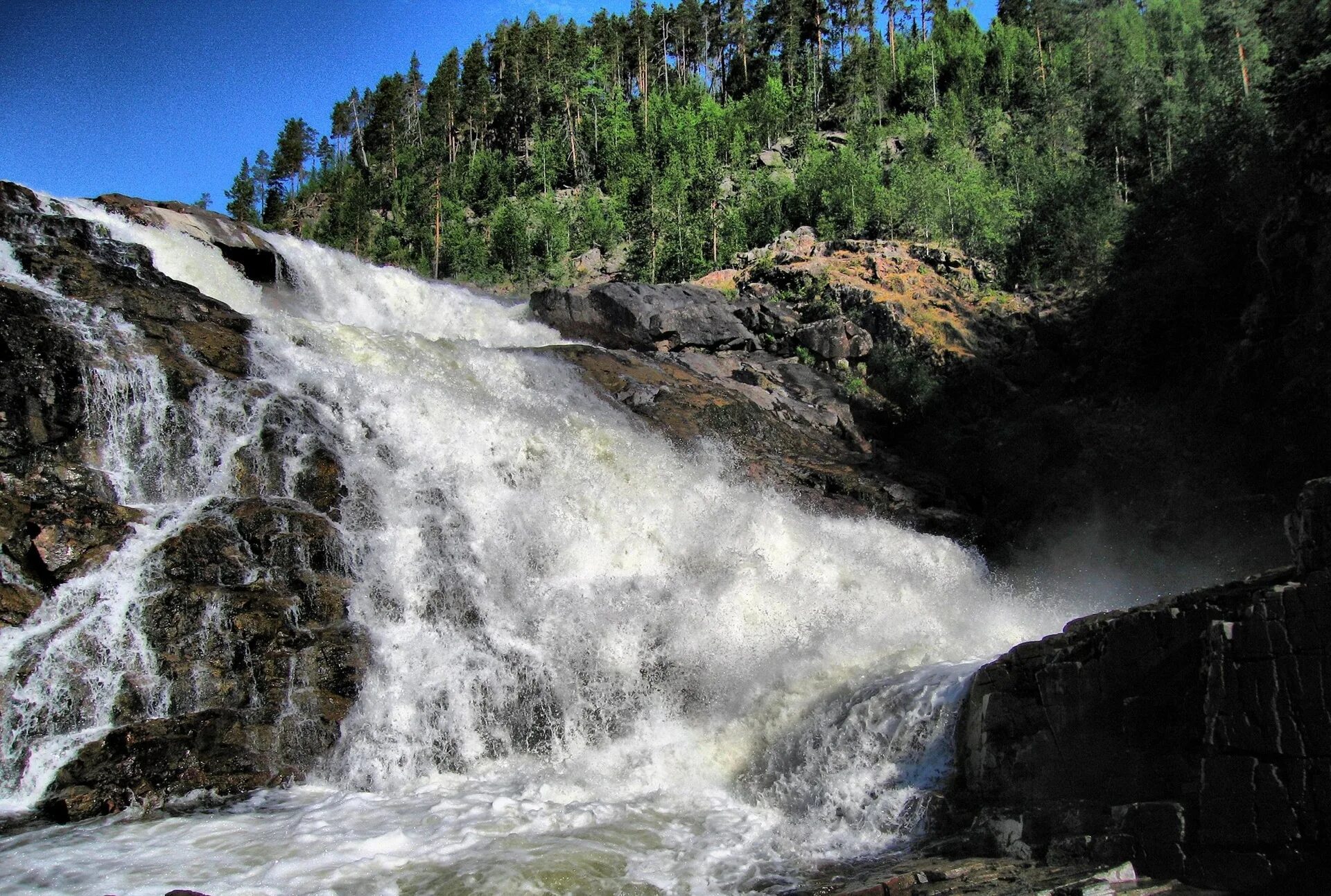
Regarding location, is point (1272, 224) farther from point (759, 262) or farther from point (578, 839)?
point (578, 839)

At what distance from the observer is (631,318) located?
29094 millimetres

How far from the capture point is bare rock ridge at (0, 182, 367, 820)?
35.5ft

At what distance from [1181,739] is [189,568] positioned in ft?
38.7

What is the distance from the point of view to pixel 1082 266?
1481 inches

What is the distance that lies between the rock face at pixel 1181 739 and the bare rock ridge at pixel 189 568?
8.33 m

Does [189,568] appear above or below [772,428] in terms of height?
below

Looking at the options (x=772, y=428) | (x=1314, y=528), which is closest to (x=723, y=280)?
(x=772, y=428)

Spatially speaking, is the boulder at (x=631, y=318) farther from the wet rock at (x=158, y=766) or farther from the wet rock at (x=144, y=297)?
the wet rock at (x=158, y=766)

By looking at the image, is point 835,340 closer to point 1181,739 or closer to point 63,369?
point 63,369

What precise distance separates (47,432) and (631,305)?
60.1ft

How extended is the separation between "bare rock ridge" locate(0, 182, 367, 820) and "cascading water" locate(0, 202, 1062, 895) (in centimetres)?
31

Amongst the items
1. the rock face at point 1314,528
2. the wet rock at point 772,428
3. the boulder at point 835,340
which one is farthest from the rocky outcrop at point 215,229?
the rock face at point 1314,528

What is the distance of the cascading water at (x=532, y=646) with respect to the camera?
937 cm

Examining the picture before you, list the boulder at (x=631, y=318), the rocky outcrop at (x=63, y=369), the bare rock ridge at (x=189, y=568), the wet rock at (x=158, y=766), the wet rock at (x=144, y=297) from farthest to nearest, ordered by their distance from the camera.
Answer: the boulder at (x=631, y=318)
the wet rock at (x=144, y=297)
the rocky outcrop at (x=63, y=369)
the bare rock ridge at (x=189, y=568)
the wet rock at (x=158, y=766)
